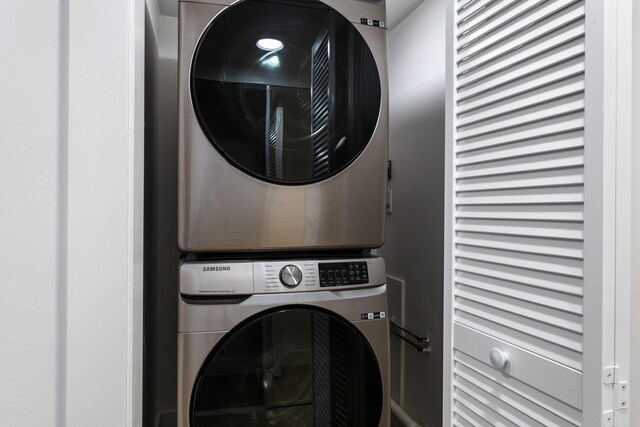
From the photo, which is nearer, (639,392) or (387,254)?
(639,392)

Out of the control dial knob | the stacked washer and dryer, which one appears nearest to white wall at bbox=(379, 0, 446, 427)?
the stacked washer and dryer

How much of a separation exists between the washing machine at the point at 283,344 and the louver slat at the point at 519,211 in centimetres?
33

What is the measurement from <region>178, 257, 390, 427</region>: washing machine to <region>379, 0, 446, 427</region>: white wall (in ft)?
1.43

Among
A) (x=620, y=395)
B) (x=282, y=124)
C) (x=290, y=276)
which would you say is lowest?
(x=620, y=395)

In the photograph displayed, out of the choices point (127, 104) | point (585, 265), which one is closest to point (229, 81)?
point (127, 104)

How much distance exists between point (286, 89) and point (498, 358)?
1.01m

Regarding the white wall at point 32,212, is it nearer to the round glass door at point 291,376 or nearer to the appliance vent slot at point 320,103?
the round glass door at point 291,376

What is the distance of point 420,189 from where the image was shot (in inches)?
72.1

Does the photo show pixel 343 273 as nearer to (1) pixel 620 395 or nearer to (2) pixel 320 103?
(2) pixel 320 103

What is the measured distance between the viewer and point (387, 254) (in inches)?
84.8

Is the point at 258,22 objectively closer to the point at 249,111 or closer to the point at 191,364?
the point at 249,111

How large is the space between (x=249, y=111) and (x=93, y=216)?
1.97ft

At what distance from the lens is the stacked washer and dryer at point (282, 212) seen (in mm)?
1224

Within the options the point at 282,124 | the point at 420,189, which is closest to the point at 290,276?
the point at 282,124
